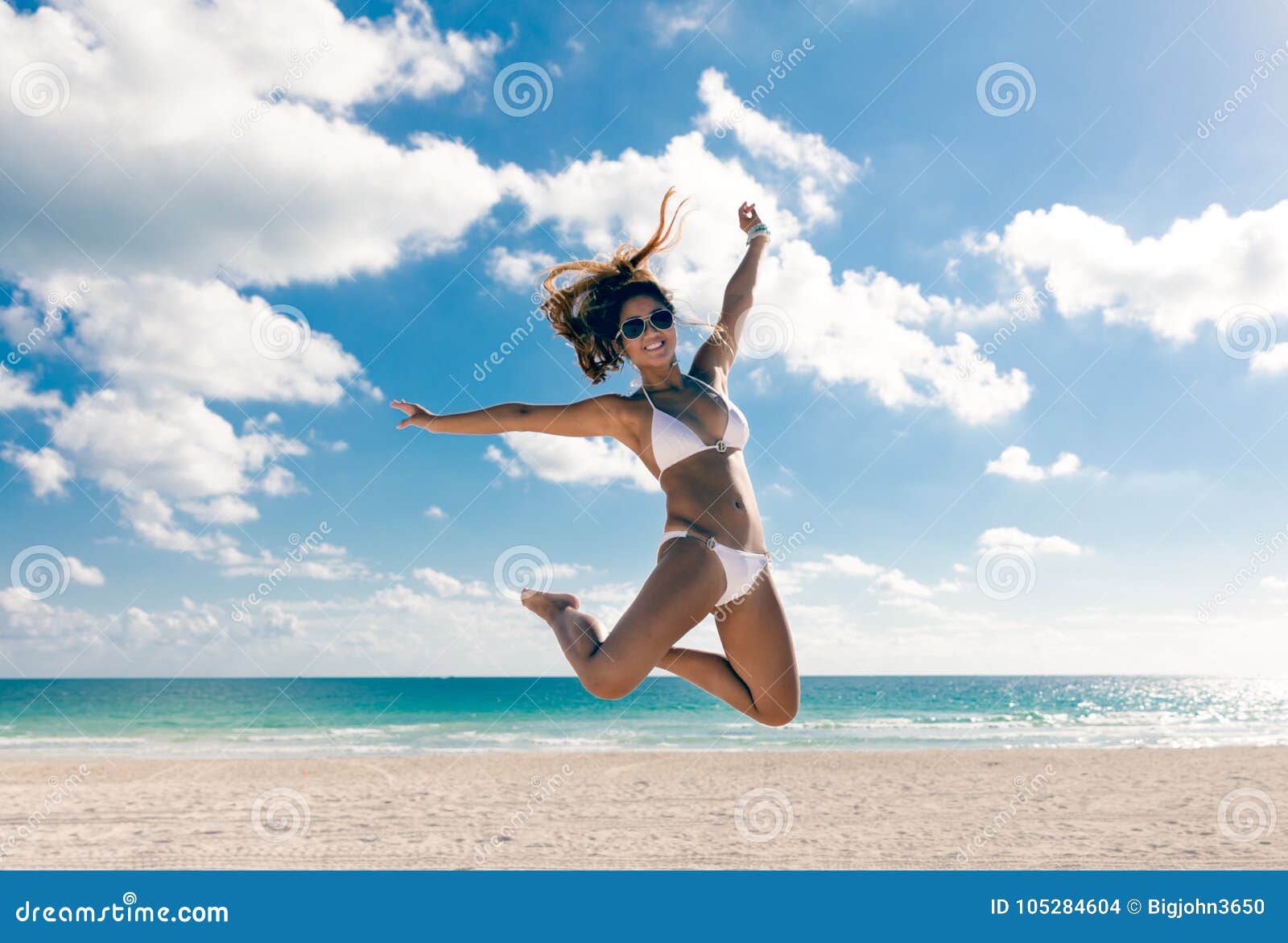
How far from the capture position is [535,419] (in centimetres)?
384

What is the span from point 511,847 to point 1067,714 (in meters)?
34.5

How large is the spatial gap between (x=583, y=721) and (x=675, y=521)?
3244 centimetres

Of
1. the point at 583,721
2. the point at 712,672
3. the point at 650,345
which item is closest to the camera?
the point at 712,672

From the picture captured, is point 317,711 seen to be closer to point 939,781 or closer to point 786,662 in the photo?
point 939,781

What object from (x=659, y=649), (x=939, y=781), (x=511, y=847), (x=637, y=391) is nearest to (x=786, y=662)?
(x=659, y=649)

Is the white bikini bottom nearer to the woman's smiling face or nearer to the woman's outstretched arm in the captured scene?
the woman's outstretched arm

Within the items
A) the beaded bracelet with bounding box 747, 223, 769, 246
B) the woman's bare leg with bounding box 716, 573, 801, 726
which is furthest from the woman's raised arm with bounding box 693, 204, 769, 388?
the woman's bare leg with bounding box 716, 573, 801, 726
